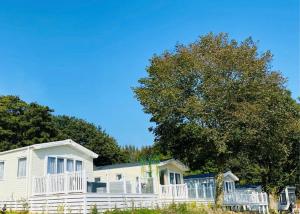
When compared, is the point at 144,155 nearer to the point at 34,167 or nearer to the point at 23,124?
the point at 23,124

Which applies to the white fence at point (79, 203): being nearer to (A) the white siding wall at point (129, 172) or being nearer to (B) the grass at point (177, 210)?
(B) the grass at point (177, 210)

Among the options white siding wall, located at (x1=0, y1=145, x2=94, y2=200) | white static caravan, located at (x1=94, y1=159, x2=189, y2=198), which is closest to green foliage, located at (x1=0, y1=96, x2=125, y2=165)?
white static caravan, located at (x1=94, y1=159, x2=189, y2=198)

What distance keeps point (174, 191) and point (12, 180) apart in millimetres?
11414

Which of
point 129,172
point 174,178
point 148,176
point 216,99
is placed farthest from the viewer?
point 174,178

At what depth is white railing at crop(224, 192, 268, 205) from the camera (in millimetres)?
30633

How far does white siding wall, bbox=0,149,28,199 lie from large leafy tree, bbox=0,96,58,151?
18165 millimetres

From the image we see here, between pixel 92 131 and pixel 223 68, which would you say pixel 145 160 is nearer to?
pixel 223 68

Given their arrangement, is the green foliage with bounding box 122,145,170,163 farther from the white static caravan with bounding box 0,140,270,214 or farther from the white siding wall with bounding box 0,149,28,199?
the white siding wall with bounding box 0,149,28,199

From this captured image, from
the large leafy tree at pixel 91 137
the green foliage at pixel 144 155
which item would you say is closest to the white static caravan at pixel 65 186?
the green foliage at pixel 144 155

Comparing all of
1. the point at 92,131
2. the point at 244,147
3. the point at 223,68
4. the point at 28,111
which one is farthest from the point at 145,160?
the point at 92,131

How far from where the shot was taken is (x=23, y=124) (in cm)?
4125

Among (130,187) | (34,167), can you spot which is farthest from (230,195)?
(34,167)

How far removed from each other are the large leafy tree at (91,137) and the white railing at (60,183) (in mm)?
29288

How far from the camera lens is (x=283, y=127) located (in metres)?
26.3
